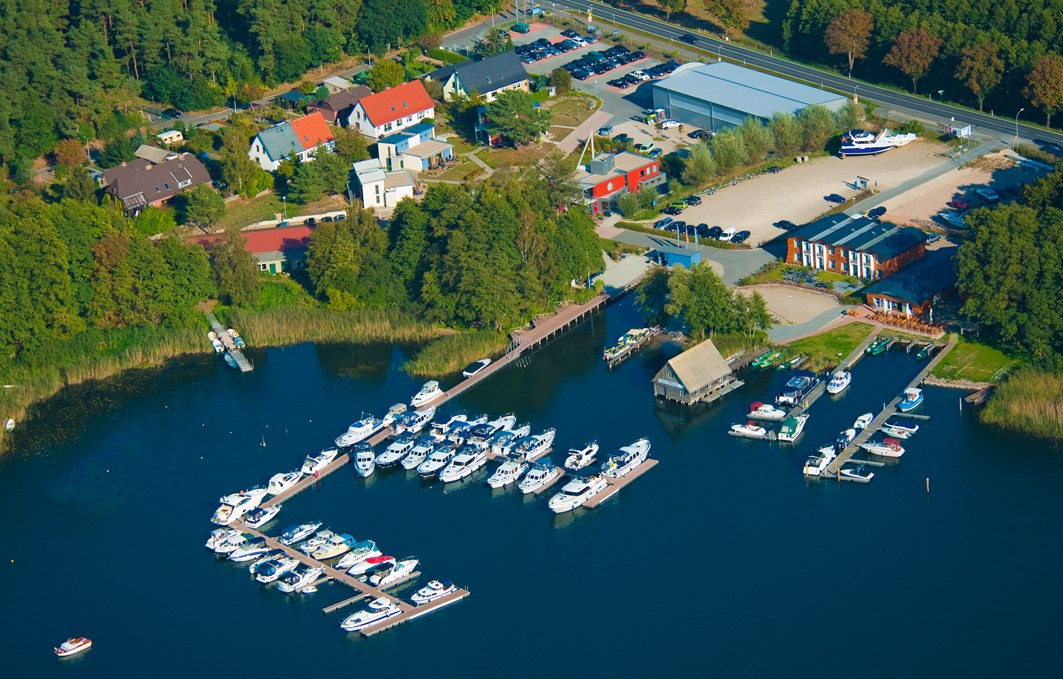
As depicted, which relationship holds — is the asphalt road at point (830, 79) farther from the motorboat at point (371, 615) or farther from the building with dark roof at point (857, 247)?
the motorboat at point (371, 615)

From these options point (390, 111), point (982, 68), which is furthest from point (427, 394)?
point (982, 68)

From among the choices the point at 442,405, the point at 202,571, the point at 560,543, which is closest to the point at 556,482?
the point at 560,543

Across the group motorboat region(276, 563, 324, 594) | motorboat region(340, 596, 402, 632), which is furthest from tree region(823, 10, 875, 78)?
motorboat region(340, 596, 402, 632)

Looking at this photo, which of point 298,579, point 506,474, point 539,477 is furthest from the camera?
point 506,474

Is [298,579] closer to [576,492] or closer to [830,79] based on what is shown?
[576,492]

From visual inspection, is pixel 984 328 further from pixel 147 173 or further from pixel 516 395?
pixel 147 173

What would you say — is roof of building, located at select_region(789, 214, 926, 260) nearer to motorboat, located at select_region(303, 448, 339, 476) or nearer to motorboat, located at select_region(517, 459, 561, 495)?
motorboat, located at select_region(517, 459, 561, 495)
